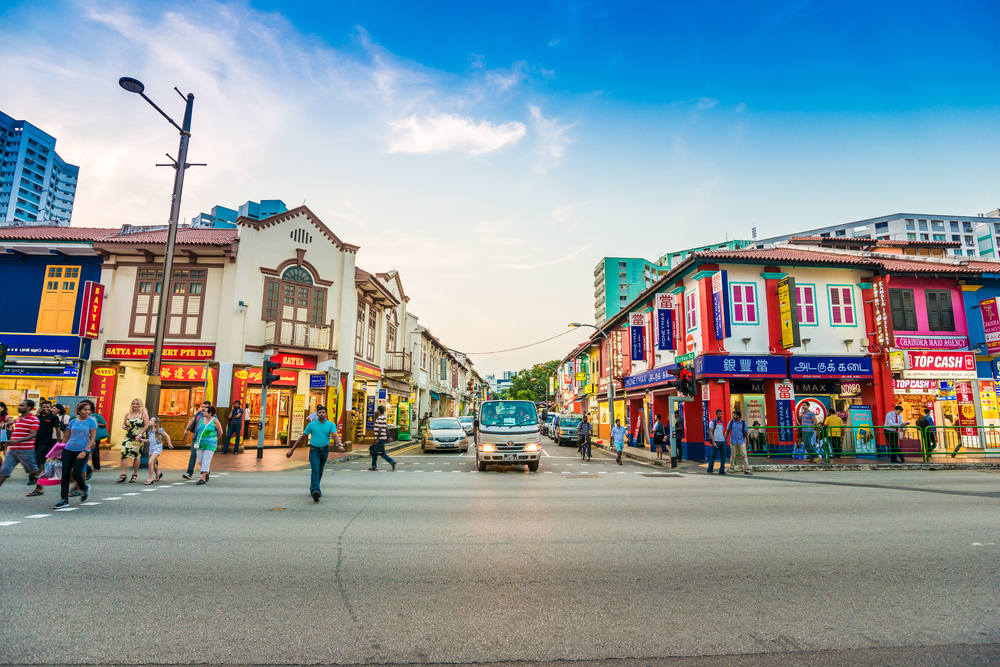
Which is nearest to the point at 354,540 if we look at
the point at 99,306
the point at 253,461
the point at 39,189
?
the point at 253,461

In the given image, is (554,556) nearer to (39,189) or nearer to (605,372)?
(605,372)

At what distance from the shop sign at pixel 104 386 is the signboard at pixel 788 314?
27716 mm

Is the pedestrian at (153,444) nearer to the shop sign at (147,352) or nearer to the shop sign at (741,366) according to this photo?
the shop sign at (147,352)

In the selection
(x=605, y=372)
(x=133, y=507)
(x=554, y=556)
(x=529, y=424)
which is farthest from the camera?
(x=605, y=372)

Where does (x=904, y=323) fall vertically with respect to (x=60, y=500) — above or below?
above

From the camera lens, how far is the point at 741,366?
21391mm

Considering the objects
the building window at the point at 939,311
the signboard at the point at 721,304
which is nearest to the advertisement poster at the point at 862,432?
the signboard at the point at 721,304

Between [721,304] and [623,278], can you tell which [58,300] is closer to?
[721,304]

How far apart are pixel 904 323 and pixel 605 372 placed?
770 inches

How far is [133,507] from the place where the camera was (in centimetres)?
890

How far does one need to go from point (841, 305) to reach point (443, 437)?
60.9 feet

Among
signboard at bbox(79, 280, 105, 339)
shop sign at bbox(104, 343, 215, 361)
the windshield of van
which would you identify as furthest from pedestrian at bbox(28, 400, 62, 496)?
signboard at bbox(79, 280, 105, 339)

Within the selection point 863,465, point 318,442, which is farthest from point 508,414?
point 863,465

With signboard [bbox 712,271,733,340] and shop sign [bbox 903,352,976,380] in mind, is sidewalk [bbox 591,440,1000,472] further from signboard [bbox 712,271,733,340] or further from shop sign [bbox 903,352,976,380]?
signboard [bbox 712,271,733,340]
